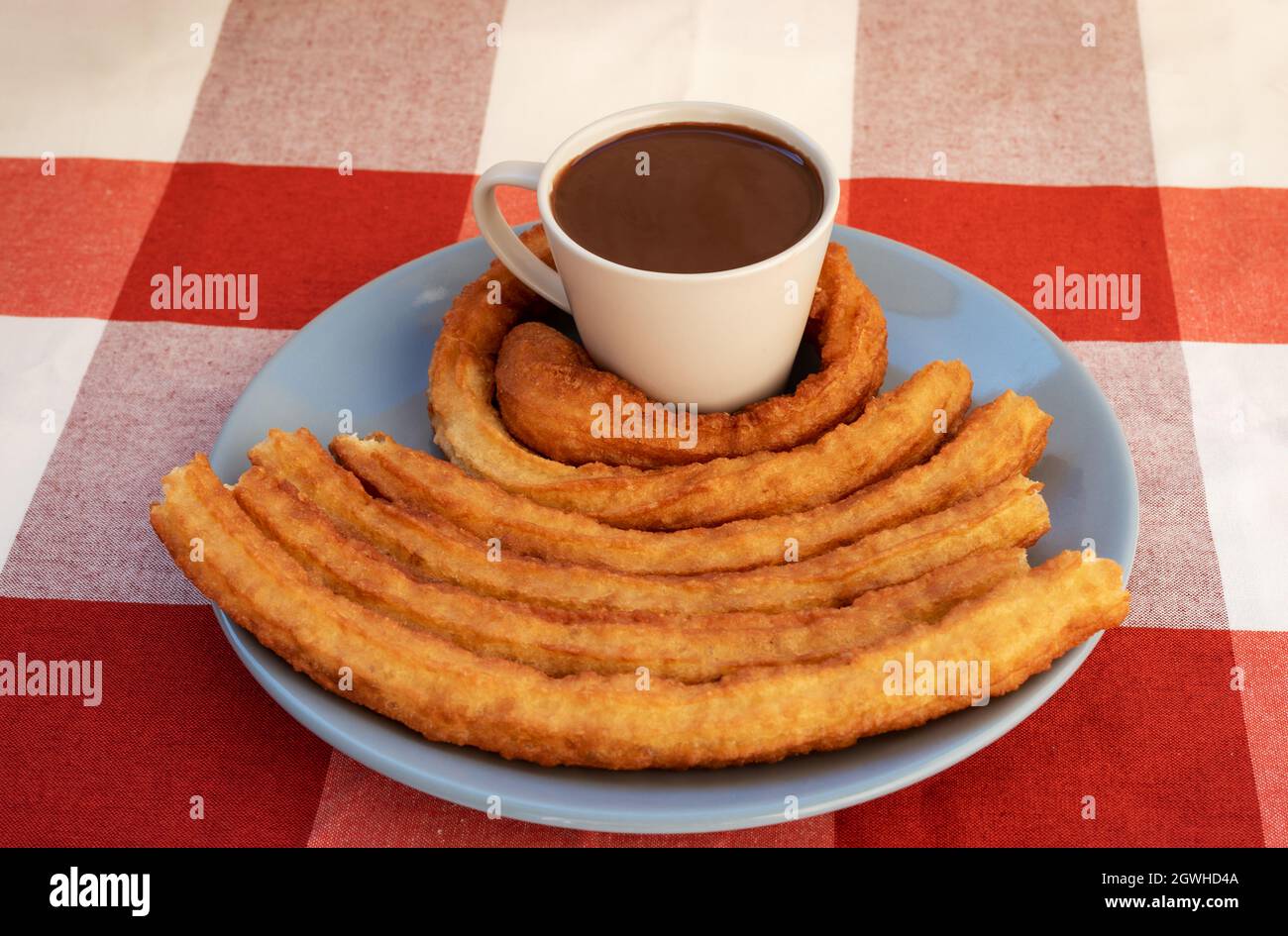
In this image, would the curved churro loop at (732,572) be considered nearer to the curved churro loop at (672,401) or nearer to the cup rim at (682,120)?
the curved churro loop at (672,401)

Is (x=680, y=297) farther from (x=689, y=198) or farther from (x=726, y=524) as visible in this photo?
(x=726, y=524)

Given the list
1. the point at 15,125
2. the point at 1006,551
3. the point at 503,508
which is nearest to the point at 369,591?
the point at 503,508

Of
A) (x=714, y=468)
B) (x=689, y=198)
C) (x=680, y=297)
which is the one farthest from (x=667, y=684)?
(x=689, y=198)

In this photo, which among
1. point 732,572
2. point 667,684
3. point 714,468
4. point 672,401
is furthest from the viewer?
point 672,401

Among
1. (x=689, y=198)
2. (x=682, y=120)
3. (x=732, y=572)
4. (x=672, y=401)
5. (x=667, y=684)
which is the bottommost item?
(x=667, y=684)

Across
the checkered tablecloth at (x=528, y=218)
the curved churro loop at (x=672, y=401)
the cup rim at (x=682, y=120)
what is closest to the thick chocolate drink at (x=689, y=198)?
the cup rim at (x=682, y=120)

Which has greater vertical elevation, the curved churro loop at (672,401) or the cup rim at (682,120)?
the cup rim at (682,120)

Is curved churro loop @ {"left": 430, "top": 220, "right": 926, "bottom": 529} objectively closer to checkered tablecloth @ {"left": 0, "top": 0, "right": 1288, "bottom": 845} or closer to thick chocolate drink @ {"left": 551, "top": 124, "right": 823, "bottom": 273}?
thick chocolate drink @ {"left": 551, "top": 124, "right": 823, "bottom": 273}
